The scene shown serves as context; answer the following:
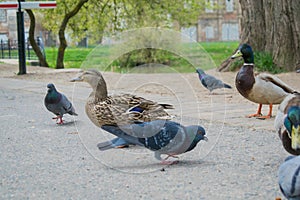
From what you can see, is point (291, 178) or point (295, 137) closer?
point (291, 178)

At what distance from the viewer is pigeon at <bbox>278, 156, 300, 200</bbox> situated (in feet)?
11.2

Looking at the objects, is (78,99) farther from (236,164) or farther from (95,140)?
(236,164)

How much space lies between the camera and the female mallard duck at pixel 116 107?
203 inches

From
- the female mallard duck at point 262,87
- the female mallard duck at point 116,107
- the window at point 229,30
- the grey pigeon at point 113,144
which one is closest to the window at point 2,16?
the window at point 229,30

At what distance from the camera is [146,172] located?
4879mm

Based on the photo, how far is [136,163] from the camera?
5.20 metres

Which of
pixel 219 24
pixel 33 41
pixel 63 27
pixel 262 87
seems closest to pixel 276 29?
pixel 262 87

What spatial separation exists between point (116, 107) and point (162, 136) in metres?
0.69

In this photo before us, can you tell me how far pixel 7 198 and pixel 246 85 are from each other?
12.4 ft

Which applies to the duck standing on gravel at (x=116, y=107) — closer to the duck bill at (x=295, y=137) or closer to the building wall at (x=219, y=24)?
the duck bill at (x=295, y=137)

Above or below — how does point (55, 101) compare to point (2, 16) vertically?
below

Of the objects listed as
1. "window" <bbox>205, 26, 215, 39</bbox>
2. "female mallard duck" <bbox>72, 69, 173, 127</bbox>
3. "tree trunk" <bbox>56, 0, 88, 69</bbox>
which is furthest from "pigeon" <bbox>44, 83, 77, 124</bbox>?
"window" <bbox>205, 26, 215, 39</bbox>

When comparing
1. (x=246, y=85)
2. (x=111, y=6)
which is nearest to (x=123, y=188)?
(x=246, y=85)

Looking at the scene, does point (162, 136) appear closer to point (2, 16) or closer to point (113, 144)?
point (113, 144)
